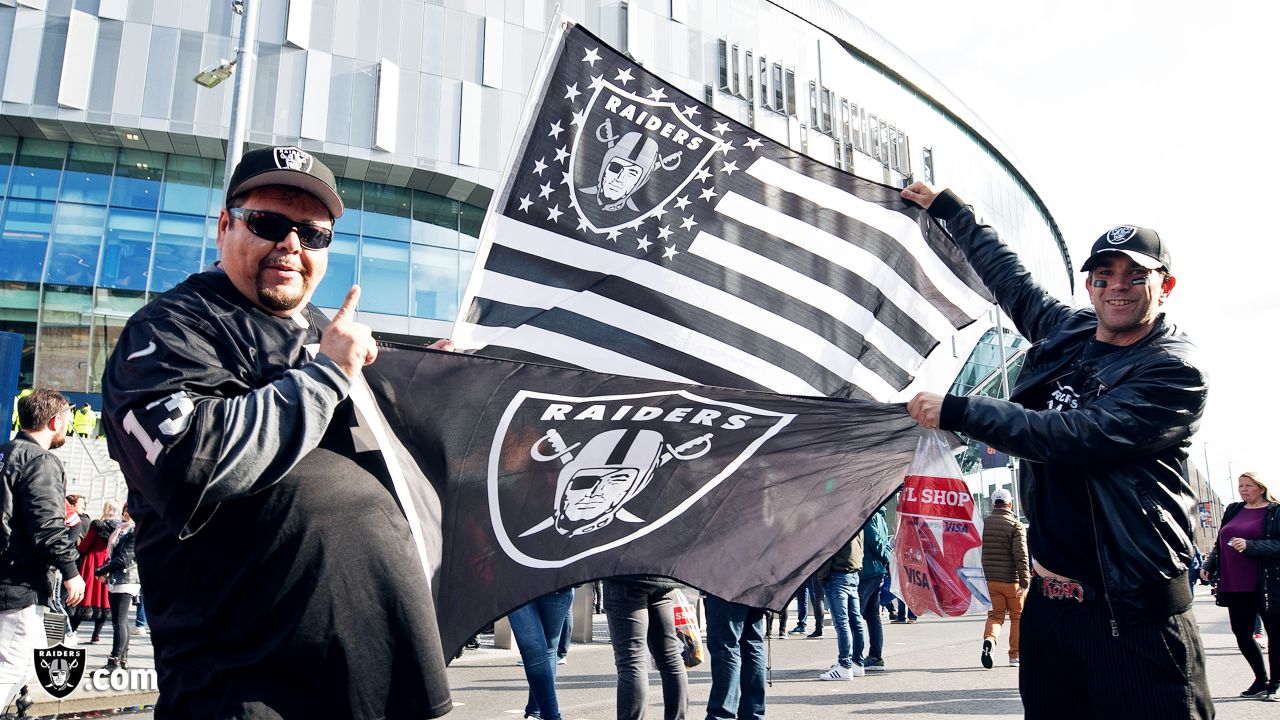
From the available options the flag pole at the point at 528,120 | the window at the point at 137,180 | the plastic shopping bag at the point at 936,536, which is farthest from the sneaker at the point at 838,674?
the window at the point at 137,180

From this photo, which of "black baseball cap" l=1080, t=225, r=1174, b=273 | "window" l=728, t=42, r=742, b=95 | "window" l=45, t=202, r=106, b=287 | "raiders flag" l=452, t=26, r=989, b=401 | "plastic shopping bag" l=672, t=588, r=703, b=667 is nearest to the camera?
"black baseball cap" l=1080, t=225, r=1174, b=273

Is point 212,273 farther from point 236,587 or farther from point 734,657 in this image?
point 734,657

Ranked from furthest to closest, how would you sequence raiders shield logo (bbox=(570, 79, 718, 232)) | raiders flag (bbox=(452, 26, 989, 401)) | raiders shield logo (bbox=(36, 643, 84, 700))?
raiders shield logo (bbox=(36, 643, 84, 700)), raiders shield logo (bbox=(570, 79, 718, 232)), raiders flag (bbox=(452, 26, 989, 401))

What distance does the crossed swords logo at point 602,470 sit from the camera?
3176 millimetres

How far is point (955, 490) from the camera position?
386cm

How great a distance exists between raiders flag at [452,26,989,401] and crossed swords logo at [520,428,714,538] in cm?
101

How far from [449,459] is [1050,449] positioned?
6.10 feet

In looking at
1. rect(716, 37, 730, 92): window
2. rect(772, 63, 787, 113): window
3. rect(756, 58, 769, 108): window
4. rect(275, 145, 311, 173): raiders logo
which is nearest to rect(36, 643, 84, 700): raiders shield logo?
rect(275, 145, 311, 173): raiders logo

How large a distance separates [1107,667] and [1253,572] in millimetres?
6414

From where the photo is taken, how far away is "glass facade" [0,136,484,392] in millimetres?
25688

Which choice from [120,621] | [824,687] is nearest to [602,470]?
A: [824,687]

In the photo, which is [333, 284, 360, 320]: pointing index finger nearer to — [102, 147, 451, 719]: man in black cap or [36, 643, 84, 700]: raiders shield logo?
[102, 147, 451, 719]: man in black cap

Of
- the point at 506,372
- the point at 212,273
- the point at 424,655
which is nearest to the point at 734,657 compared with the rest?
the point at 506,372

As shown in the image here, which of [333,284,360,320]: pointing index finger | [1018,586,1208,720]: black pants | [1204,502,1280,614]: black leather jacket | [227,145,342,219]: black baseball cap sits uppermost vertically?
[227,145,342,219]: black baseball cap
